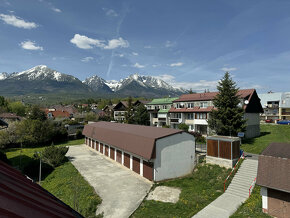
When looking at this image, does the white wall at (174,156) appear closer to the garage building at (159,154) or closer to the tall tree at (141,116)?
the garage building at (159,154)

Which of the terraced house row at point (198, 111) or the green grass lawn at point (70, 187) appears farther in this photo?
the terraced house row at point (198, 111)

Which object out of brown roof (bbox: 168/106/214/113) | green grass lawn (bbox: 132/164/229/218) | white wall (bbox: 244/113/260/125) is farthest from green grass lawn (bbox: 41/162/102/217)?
white wall (bbox: 244/113/260/125)

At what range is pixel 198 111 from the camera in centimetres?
4269

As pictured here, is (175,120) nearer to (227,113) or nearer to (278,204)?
(227,113)

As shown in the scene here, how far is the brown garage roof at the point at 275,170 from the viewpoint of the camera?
13.3 m

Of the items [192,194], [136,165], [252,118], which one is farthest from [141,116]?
[192,194]

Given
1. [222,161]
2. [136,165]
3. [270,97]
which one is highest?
[270,97]

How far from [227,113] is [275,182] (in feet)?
59.2

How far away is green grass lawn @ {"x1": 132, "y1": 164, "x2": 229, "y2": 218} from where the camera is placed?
567 inches

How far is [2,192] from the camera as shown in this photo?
10.9 feet

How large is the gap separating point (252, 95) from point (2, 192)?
43.7 metres

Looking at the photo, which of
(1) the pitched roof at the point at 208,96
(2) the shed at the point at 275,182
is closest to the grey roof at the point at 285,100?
Result: (1) the pitched roof at the point at 208,96

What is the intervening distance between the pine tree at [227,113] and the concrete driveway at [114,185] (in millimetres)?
17169

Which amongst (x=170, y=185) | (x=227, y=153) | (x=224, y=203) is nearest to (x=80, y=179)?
(x=170, y=185)
